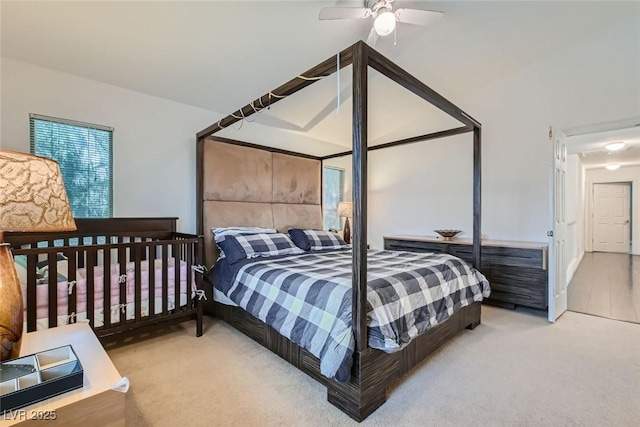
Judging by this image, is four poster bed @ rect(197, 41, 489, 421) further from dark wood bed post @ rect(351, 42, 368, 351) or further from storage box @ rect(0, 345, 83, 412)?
storage box @ rect(0, 345, 83, 412)

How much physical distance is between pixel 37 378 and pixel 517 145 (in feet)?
16.1

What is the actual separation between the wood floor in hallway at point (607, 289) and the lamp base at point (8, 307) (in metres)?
4.86

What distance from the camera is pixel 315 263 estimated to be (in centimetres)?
269

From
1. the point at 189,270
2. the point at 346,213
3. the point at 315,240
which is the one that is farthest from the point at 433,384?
the point at 346,213

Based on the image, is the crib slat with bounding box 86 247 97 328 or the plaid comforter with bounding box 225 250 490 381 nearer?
the plaid comforter with bounding box 225 250 490 381

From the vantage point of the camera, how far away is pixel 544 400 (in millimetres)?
1784

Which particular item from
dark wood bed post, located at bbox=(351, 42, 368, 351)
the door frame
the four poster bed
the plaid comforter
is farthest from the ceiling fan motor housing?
the door frame

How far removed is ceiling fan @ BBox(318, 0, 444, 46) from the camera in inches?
88.2

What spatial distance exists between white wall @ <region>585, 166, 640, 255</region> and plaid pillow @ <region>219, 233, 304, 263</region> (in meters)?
9.21

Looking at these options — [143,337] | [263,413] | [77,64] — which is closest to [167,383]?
[263,413]

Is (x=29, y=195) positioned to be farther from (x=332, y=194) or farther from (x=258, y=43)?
(x=332, y=194)

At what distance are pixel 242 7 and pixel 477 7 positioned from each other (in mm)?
2225

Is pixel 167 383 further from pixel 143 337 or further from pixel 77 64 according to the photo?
pixel 77 64

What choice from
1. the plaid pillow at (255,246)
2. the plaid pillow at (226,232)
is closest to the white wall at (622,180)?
the plaid pillow at (255,246)
